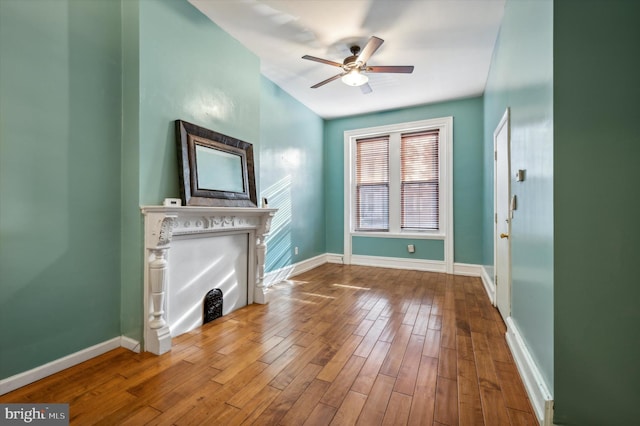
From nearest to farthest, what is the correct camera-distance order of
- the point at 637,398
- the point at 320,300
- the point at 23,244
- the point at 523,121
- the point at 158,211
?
the point at 637,398 < the point at 23,244 < the point at 523,121 < the point at 158,211 < the point at 320,300

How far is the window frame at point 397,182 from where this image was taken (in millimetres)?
4754

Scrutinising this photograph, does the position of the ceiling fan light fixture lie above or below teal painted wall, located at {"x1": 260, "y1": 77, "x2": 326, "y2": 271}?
above

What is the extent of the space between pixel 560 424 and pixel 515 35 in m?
2.50

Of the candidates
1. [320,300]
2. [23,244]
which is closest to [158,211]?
[23,244]

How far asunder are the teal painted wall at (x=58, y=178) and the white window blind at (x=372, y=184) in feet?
13.6

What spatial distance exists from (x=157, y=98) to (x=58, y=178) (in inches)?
35.9

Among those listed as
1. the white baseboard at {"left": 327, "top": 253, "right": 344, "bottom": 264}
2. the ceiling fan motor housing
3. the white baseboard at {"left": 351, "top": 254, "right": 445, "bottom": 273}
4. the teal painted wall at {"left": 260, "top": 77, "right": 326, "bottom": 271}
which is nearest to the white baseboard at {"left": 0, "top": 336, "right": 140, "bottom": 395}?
the teal painted wall at {"left": 260, "top": 77, "right": 326, "bottom": 271}

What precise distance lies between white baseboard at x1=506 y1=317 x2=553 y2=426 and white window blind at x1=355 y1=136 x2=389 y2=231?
335 cm

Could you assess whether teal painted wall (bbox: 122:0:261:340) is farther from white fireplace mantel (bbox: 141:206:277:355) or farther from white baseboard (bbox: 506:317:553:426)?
white baseboard (bbox: 506:317:553:426)

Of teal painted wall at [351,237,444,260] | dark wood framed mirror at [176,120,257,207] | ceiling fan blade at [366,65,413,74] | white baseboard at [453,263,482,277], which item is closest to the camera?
dark wood framed mirror at [176,120,257,207]

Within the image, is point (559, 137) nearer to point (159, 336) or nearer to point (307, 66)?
point (159, 336)

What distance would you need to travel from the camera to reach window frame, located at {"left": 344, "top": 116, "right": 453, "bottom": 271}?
475cm

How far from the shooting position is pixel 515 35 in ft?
6.89

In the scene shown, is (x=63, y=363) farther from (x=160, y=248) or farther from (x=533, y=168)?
(x=533, y=168)
